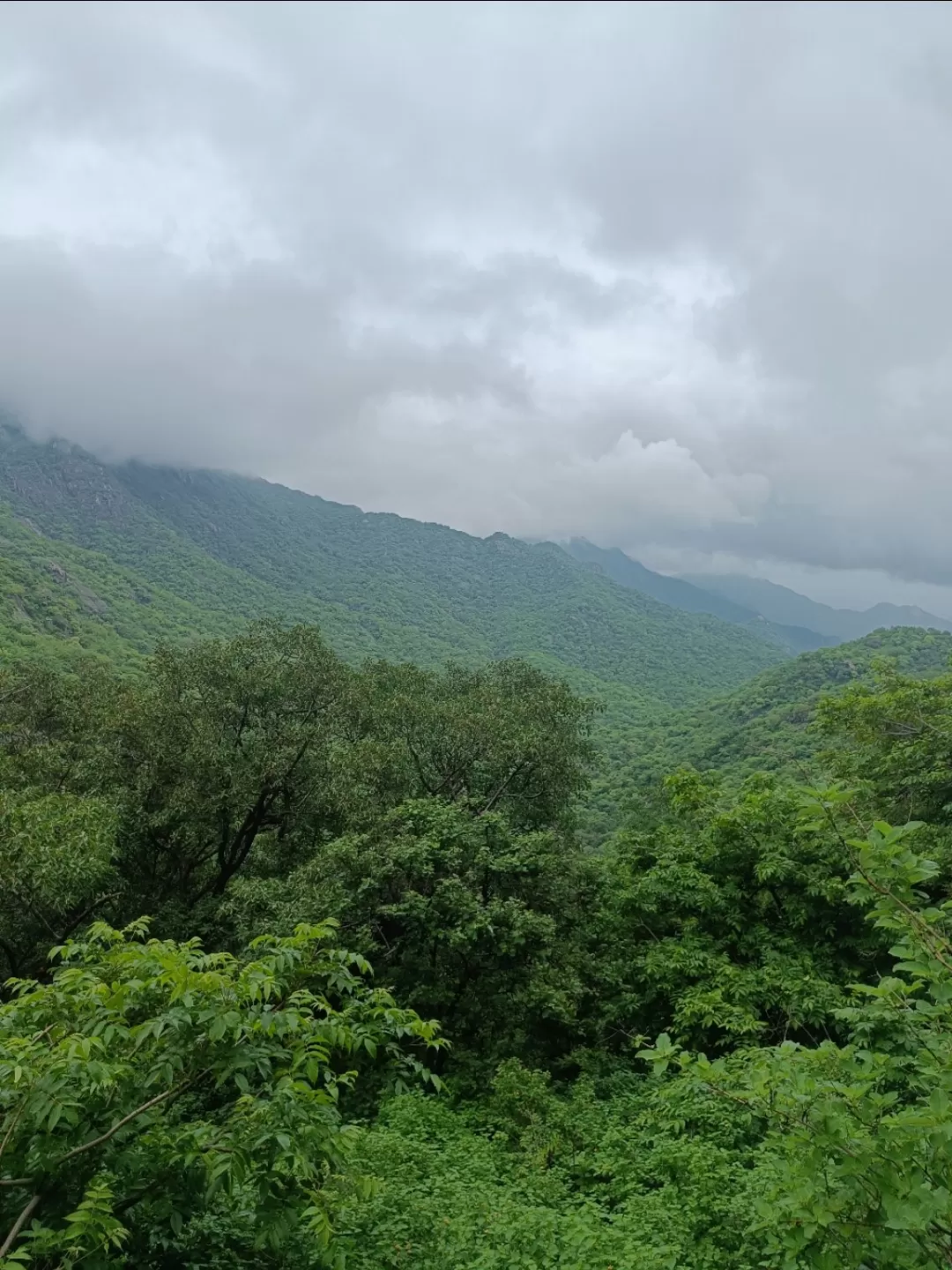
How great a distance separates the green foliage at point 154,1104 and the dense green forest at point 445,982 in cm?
2

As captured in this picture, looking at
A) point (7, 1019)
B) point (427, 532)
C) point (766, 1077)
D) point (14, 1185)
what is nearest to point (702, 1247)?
point (766, 1077)

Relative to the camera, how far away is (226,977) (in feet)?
11.1

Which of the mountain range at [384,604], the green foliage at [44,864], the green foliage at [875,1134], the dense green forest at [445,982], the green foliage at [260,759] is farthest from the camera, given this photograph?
the mountain range at [384,604]

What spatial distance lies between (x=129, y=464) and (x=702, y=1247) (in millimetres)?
181519

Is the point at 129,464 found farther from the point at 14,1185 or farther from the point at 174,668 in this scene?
the point at 14,1185

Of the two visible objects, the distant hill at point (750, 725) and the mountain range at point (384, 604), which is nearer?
the distant hill at point (750, 725)

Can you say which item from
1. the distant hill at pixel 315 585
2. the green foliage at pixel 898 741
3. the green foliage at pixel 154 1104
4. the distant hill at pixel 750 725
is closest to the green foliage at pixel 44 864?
the green foliage at pixel 154 1104

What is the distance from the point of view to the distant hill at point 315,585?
265ft

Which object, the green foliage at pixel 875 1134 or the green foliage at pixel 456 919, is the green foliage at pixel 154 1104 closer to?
the green foliage at pixel 875 1134

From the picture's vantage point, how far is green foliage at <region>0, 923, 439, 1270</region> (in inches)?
Result: 122

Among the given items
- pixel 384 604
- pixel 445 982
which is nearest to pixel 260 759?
pixel 445 982

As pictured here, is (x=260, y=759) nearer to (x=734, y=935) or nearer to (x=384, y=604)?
(x=734, y=935)

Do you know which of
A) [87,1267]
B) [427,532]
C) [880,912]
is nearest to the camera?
[880,912]

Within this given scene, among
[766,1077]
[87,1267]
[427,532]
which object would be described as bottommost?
[87,1267]
